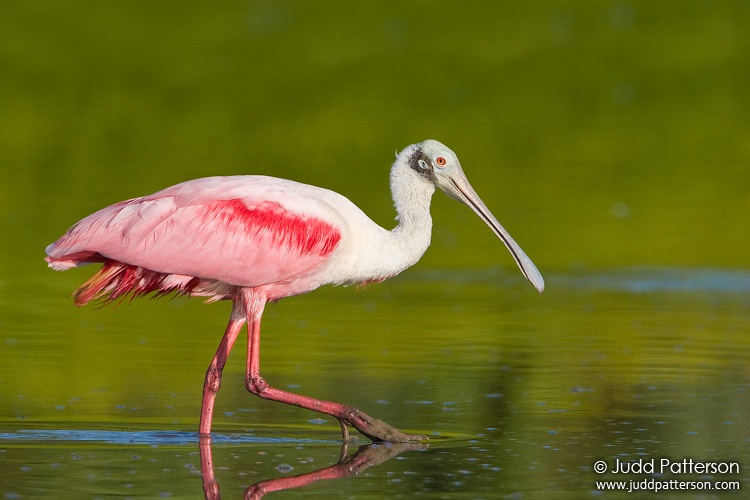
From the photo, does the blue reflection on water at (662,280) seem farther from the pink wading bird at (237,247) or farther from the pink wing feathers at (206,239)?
the pink wing feathers at (206,239)

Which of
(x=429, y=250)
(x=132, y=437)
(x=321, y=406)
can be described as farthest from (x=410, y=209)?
(x=429, y=250)

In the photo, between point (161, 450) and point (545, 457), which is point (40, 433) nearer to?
point (161, 450)

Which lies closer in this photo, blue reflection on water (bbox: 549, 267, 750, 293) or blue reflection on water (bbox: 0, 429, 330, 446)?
blue reflection on water (bbox: 0, 429, 330, 446)

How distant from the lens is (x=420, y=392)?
35.3 feet

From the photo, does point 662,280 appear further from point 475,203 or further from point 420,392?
point 475,203

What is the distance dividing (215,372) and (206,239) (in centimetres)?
71

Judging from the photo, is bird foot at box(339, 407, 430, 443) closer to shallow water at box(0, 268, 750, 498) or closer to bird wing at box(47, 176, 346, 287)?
shallow water at box(0, 268, 750, 498)

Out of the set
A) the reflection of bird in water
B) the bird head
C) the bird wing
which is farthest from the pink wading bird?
the reflection of bird in water

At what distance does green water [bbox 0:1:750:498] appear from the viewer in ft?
29.6

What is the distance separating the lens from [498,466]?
850 centimetres

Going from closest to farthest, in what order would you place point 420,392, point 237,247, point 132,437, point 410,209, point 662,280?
point 132,437 < point 237,247 < point 410,209 < point 420,392 < point 662,280

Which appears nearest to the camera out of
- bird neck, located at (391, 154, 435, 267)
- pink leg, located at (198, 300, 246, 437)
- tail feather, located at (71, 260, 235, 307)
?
pink leg, located at (198, 300, 246, 437)

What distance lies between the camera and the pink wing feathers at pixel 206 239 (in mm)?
9656

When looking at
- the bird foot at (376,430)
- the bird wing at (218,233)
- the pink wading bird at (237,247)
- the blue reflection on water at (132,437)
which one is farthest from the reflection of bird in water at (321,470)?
the bird wing at (218,233)
